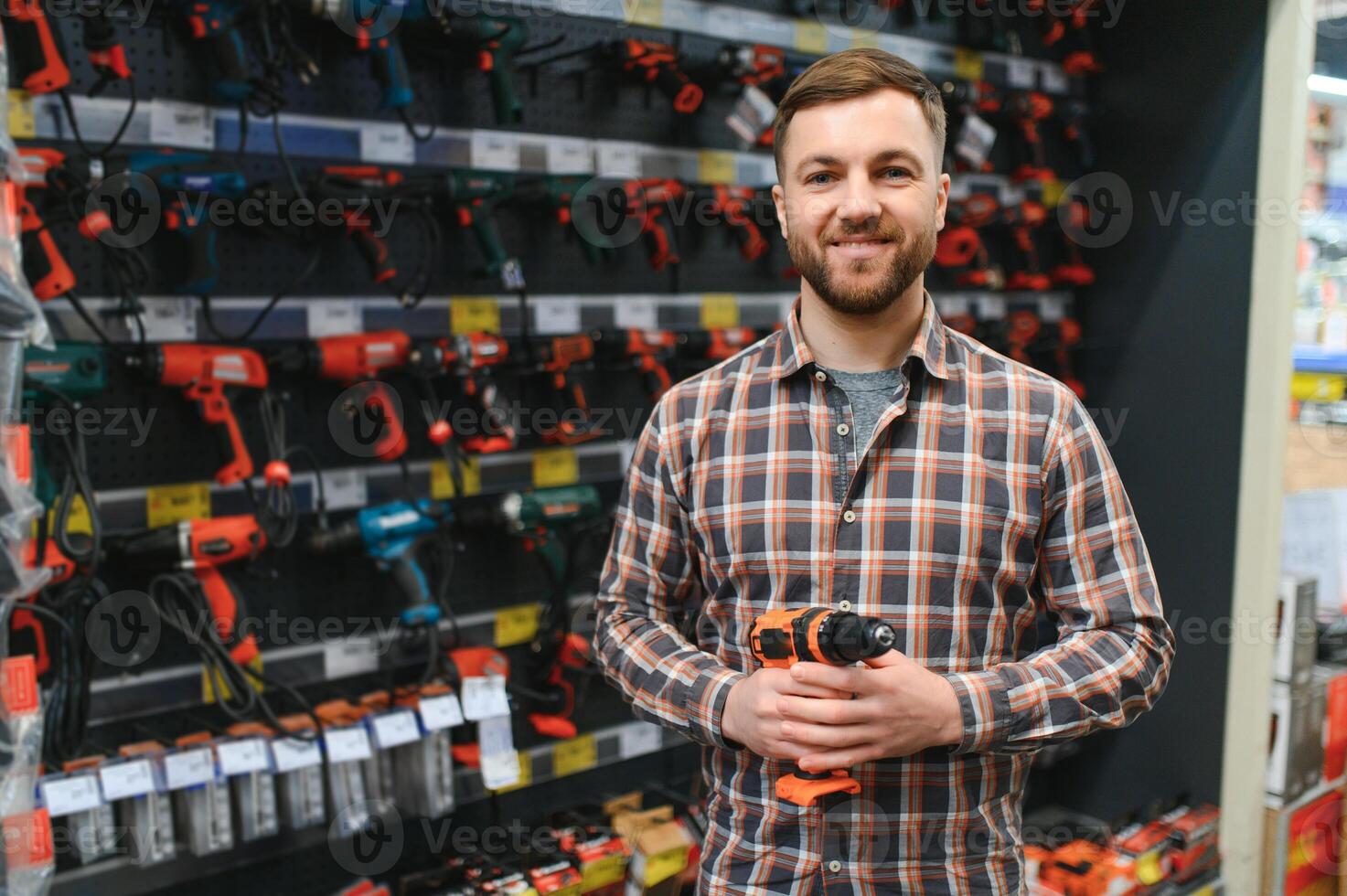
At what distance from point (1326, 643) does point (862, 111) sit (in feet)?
9.16

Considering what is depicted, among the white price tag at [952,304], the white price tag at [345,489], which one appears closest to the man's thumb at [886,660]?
the white price tag at [345,489]

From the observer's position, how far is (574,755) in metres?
2.80

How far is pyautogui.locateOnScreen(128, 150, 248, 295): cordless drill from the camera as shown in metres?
2.06

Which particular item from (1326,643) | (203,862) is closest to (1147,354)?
(1326,643)

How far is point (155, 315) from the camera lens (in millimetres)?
2203

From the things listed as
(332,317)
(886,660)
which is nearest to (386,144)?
(332,317)

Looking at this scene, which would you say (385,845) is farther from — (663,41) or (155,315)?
(663,41)

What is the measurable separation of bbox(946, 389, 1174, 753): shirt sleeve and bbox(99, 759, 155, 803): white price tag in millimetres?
1492

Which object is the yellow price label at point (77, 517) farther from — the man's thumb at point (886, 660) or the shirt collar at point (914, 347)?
the man's thumb at point (886, 660)

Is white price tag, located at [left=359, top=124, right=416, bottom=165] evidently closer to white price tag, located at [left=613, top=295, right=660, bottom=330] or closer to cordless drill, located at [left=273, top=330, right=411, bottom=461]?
cordless drill, located at [left=273, top=330, right=411, bottom=461]

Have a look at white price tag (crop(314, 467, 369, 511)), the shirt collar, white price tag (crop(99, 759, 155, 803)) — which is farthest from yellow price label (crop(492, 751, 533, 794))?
the shirt collar

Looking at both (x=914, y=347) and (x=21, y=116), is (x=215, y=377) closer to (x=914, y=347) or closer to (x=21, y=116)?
(x=21, y=116)

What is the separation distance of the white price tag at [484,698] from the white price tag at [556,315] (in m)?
0.87

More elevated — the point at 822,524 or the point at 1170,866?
the point at 822,524
